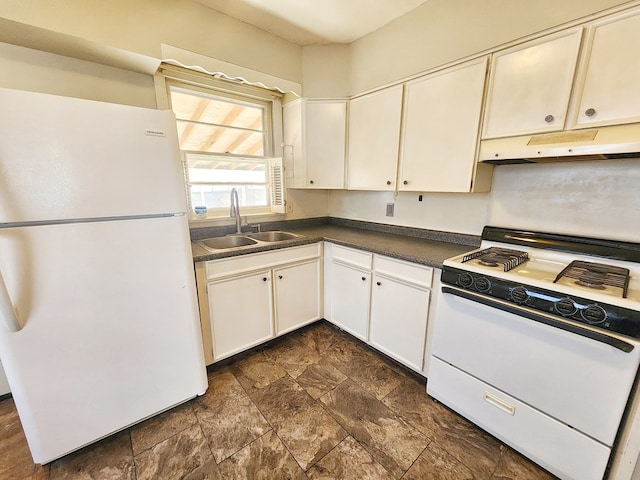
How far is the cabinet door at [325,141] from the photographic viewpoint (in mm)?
2359

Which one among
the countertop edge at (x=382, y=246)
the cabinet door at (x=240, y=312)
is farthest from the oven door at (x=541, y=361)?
the cabinet door at (x=240, y=312)

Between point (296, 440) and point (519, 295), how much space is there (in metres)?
1.35

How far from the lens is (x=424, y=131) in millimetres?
1855

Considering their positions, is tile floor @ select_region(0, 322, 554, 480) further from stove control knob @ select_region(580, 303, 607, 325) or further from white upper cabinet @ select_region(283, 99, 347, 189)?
white upper cabinet @ select_region(283, 99, 347, 189)

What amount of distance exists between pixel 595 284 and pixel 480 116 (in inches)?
41.8

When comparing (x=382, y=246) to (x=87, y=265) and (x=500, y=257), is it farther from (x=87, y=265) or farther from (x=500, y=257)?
(x=87, y=265)

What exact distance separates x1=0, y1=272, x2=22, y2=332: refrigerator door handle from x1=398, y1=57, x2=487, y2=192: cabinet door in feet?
7.29

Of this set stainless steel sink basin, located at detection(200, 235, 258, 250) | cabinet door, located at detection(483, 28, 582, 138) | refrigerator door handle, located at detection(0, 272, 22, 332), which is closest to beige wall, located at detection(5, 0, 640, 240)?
cabinet door, located at detection(483, 28, 582, 138)

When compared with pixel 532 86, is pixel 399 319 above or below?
below

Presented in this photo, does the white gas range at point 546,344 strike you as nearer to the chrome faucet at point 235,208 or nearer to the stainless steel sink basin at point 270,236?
the stainless steel sink basin at point 270,236

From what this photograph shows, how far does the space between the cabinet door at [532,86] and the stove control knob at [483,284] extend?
84 cm

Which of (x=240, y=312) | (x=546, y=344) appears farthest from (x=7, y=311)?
(x=546, y=344)

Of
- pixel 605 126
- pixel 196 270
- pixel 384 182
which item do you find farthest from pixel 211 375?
pixel 605 126

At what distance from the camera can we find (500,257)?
1517mm
